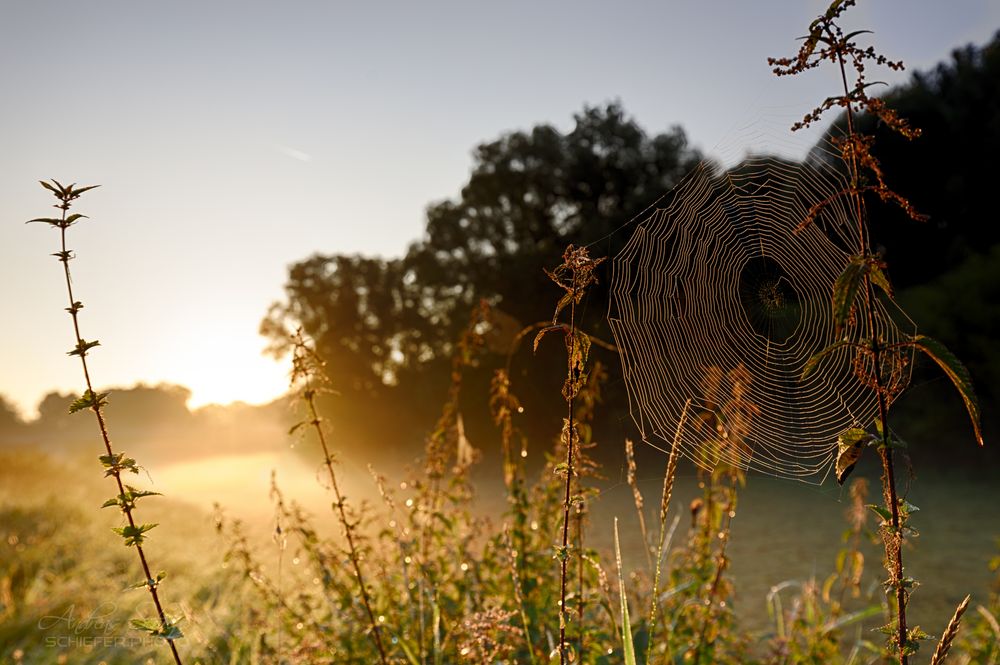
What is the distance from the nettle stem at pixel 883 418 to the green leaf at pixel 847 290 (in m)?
0.07

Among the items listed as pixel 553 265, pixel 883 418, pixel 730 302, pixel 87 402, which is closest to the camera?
pixel 883 418

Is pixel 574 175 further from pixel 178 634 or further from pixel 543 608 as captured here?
pixel 178 634

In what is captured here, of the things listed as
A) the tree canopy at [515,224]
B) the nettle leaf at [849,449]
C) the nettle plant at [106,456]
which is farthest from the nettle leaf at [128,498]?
the tree canopy at [515,224]

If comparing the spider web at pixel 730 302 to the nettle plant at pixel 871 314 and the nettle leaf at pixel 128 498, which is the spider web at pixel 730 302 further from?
the nettle leaf at pixel 128 498

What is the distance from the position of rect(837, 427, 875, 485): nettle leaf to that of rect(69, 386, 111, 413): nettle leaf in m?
1.28

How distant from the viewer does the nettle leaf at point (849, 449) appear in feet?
3.38

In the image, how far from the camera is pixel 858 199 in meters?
1.00

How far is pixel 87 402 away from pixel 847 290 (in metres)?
1.28

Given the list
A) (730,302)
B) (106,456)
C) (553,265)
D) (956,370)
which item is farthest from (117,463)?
(553,265)

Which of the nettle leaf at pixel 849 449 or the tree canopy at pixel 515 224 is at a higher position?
the tree canopy at pixel 515 224

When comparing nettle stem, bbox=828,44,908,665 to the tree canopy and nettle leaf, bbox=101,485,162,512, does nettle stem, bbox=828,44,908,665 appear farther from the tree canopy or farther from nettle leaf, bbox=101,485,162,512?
the tree canopy

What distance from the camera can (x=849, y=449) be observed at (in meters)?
1.05

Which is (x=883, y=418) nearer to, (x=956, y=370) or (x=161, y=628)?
(x=956, y=370)

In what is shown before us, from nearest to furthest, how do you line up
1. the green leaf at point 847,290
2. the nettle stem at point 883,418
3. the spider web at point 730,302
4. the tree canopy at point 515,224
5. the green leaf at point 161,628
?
1. the green leaf at point 847,290
2. the nettle stem at point 883,418
3. the green leaf at point 161,628
4. the spider web at point 730,302
5. the tree canopy at point 515,224
